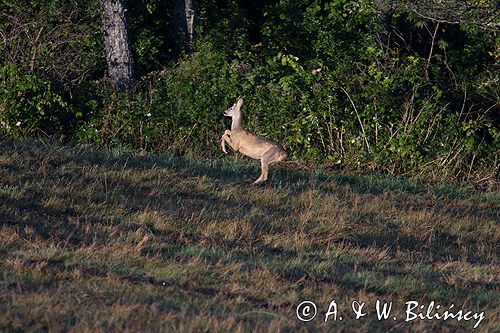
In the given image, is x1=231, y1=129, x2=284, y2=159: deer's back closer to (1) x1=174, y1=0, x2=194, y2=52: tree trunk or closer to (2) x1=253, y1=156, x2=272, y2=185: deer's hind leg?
(2) x1=253, y1=156, x2=272, y2=185: deer's hind leg

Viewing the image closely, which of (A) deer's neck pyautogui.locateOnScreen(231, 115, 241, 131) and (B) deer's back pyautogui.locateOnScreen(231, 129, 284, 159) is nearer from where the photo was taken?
(B) deer's back pyautogui.locateOnScreen(231, 129, 284, 159)

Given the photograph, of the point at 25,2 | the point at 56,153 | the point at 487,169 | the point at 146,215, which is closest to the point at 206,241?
the point at 146,215

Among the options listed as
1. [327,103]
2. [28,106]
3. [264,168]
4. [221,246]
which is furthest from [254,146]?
[28,106]

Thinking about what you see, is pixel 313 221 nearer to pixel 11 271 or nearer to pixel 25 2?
pixel 11 271

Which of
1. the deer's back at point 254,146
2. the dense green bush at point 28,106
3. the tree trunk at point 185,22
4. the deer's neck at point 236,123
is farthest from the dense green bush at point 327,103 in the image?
the deer's back at point 254,146

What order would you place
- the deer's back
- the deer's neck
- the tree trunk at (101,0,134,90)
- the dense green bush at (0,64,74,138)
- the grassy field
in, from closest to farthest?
the grassy field → the deer's back → the deer's neck → the dense green bush at (0,64,74,138) → the tree trunk at (101,0,134,90)

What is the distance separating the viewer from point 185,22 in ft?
71.1

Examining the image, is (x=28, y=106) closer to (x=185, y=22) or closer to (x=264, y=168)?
(x=185, y=22)

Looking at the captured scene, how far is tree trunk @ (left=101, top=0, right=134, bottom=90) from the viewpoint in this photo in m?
18.5

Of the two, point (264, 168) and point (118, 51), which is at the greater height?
point (118, 51)

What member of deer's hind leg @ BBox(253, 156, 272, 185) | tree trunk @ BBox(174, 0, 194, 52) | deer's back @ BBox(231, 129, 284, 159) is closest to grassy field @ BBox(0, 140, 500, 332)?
deer's hind leg @ BBox(253, 156, 272, 185)

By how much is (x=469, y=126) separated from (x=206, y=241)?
876cm

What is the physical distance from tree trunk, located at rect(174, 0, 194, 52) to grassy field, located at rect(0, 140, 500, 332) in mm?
6375

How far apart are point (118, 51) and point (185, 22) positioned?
3321mm
